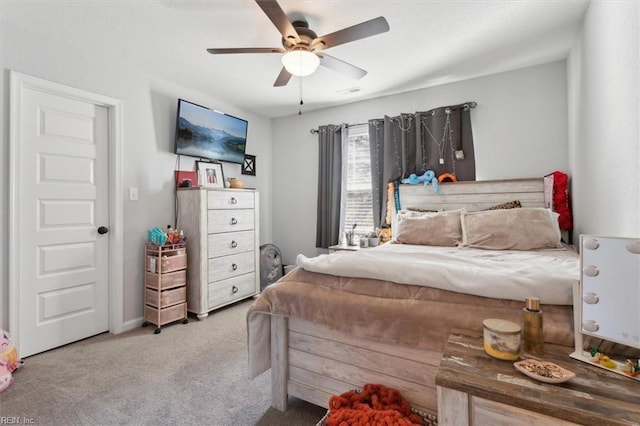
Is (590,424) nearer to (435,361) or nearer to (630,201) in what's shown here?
(435,361)

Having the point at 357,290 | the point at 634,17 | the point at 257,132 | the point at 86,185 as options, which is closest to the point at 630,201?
the point at 634,17

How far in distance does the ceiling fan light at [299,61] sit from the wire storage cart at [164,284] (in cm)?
196

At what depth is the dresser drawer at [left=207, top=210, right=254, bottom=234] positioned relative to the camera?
3.12 metres

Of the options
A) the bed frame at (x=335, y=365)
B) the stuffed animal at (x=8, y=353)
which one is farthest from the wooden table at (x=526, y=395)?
the stuffed animal at (x=8, y=353)

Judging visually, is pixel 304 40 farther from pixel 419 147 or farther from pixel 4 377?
pixel 4 377

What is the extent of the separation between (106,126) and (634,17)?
3.56 metres

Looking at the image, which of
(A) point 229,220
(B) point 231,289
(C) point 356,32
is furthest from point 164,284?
(C) point 356,32

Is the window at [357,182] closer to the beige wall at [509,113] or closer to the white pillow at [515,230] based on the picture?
the beige wall at [509,113]

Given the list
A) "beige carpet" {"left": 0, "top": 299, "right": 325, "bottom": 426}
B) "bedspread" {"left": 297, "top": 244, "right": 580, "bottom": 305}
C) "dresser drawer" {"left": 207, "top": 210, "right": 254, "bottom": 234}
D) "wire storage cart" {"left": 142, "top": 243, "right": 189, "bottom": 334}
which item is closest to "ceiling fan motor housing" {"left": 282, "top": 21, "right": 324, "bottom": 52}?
"bedspread" {"left": 297, "top": 244, "right": 580, "bottom": 305}

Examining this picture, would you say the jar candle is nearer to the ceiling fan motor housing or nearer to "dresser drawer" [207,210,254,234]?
the ceiling fan motor housing

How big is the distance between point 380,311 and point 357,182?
278cm

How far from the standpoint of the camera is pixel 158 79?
121 inches

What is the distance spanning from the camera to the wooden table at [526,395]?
713mm

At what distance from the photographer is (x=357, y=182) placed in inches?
155
